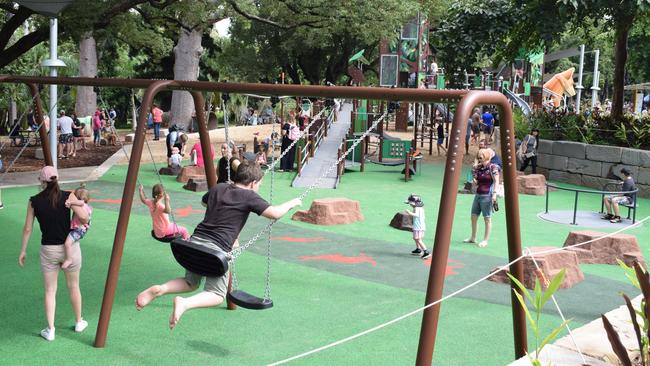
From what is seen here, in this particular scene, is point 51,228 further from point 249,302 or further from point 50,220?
point 249,302

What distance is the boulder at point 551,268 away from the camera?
8.69 metres

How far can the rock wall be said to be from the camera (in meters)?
18.0

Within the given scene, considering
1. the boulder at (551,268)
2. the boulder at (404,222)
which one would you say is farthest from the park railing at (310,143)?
the boulder at (551,268)

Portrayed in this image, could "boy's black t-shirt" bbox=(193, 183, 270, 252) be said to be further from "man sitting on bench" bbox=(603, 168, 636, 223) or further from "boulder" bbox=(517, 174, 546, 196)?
"boulder" bbox=(517, 174, 546, 196)

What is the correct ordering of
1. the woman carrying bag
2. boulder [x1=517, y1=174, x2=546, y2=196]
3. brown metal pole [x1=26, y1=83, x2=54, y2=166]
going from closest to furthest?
brown metal pole [x1=26, y1=83, x2=54, y2=166] → boulder [x1=517, y1=174, x2=546, y2=196] → the woman carrying bag

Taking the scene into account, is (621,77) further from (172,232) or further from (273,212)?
(273,212)

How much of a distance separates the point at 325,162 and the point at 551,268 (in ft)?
39.3

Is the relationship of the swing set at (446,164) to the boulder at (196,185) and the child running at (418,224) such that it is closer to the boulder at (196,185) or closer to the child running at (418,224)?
the child running at (418,224)

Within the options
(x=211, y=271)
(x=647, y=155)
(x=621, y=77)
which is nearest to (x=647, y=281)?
(x=211, y=271)

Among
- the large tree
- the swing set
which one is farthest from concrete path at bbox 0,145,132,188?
the large tree

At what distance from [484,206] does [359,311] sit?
406 centimetres

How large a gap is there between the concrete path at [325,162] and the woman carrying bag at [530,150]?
5.41m

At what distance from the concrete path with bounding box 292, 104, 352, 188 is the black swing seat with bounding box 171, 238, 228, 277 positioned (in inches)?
459

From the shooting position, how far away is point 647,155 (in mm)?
17844
